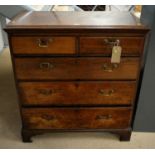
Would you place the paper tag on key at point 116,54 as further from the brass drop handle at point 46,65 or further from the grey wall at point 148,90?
the brass drop handle at point 46,65

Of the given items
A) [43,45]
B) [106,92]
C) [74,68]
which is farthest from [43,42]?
[106,92]

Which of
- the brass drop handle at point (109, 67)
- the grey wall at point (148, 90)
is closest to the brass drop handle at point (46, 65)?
the brass drop handle at point (109, 67)

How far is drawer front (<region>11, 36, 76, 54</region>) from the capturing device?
1220 millimetres

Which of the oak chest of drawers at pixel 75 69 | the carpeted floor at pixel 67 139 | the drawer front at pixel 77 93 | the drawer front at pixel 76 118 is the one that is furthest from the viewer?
the carpeted floor at pixel 67 139

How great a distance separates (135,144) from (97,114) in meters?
0.42

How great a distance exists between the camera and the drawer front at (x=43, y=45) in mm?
1220

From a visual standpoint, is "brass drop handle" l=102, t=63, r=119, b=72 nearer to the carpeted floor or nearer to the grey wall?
the grey wall

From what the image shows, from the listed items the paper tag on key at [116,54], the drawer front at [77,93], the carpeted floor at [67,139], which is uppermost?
the paper tag on key at [116,54]

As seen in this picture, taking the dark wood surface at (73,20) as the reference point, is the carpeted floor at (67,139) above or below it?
below

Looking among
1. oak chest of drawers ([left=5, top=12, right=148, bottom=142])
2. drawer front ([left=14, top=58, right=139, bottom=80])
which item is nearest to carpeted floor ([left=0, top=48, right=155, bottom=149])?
oak chest of drawers ([left=5, top=12, right=148, bottom=142])

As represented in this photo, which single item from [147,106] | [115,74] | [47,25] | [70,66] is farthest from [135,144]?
[47,25]

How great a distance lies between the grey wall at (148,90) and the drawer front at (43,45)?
1.64 feet

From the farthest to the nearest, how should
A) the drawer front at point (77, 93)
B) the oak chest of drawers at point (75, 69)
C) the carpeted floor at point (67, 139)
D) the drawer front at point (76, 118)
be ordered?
the carpeted floor at point (67, 139)
the drawer front at point (76, 118)
the drawer front at point (77, 93)
the oak chest of drawers at point (75, 69)
